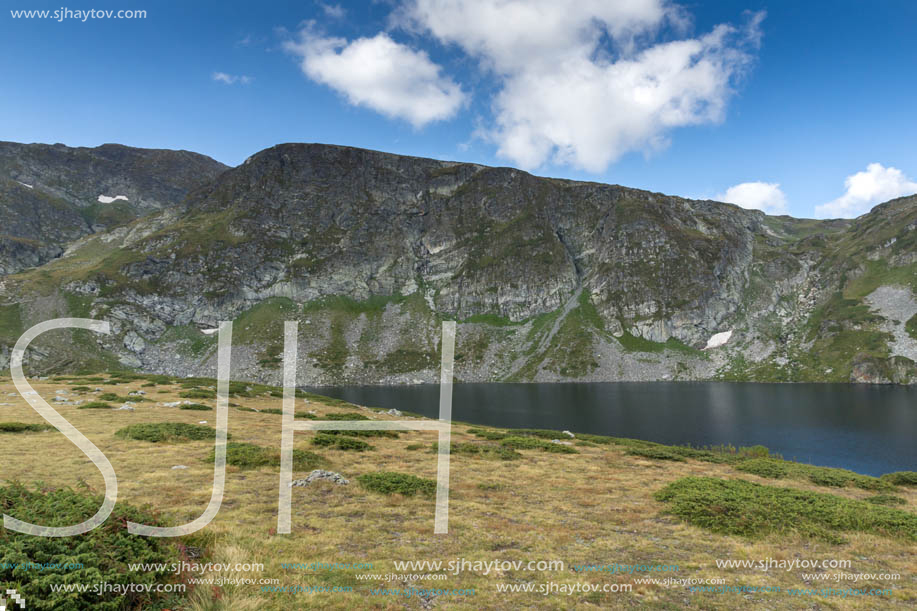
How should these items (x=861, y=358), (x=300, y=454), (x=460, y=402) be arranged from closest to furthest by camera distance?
(x=300, y=454) < (x=460, y=402) < (x=861, y=358)

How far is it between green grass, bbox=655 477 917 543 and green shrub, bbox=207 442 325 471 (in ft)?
56.8

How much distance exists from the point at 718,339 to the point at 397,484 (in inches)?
7426

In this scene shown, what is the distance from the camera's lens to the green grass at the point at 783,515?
47.1 ft

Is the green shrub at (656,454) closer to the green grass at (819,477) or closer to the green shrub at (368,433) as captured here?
the green grass at (819,477)

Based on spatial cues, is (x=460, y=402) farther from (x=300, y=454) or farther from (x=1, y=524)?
(x=1, y=524)

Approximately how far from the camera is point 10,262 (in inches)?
7180

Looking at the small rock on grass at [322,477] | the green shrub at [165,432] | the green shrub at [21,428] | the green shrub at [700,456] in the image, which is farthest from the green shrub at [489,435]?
the green shrub at [21,428]

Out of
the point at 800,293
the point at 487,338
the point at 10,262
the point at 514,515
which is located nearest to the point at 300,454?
the point at 514,515

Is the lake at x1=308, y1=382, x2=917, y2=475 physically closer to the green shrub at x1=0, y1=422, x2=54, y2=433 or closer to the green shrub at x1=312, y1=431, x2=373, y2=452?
the green shrub at x1=312, y1=431, x2=373, y2=452

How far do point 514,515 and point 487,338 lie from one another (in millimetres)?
170395

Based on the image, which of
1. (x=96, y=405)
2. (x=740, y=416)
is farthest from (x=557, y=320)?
(x=96, y=405)

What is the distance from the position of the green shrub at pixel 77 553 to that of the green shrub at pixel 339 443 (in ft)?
57.6

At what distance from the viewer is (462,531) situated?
1339 centimetres

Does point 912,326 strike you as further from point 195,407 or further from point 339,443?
point 195,407
